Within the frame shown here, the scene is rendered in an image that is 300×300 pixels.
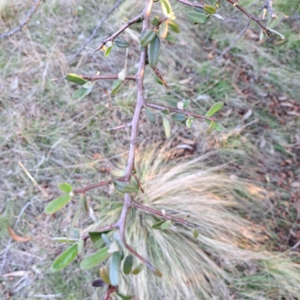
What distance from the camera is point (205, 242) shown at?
1688 mm

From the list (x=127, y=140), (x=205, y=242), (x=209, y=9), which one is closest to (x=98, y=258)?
(x=209, y=9)

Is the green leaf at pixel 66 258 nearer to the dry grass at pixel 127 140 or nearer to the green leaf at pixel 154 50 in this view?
the green leaf at pixel 154 50

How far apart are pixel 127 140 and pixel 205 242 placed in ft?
2.34

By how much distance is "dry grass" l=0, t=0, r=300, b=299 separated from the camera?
5.47 feet

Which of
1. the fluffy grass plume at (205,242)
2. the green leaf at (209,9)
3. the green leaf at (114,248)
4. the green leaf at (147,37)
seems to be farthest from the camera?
the fluffy grass plume at (205,242)

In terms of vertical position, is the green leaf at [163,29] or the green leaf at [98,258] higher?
the green leaf at [163,29]

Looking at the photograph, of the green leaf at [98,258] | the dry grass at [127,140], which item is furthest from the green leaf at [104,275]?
the dry grass at [127,140]

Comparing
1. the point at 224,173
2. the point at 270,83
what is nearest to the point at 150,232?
the point at 224,173

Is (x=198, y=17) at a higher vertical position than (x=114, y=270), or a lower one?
higher

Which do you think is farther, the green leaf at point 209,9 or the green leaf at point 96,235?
the green leaf at point 209,9

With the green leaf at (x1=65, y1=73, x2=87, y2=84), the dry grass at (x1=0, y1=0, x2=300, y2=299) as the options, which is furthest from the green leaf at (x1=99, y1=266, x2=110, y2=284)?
the dry grass at (x1=0, y1=0, x2=300, y2=299)

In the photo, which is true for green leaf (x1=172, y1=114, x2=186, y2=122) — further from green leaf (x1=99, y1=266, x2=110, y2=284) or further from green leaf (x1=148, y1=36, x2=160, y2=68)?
green leaf (x1=99, y1=266, x2=110, y2=284)

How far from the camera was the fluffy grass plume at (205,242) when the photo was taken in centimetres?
161

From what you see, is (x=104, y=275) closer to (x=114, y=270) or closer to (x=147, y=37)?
(x=114, y=270)
